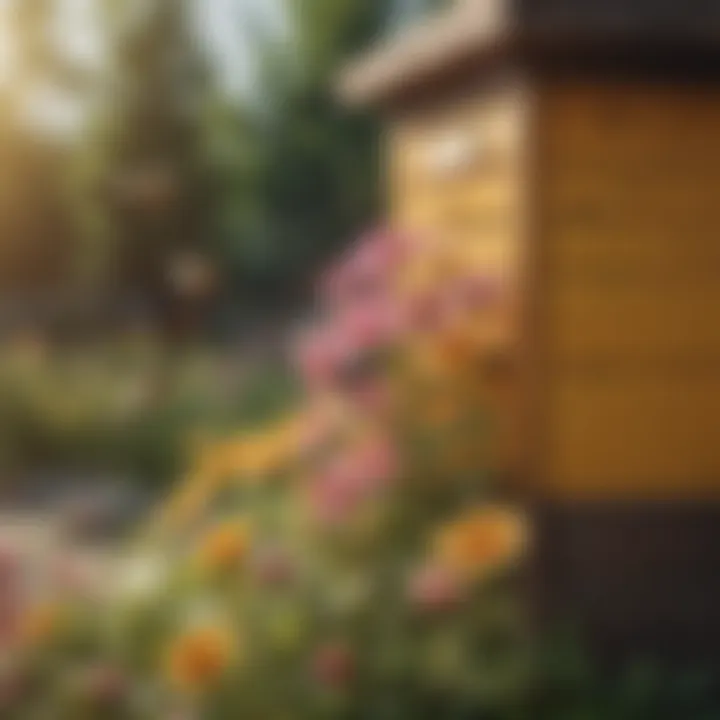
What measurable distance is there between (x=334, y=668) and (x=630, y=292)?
1054 mm

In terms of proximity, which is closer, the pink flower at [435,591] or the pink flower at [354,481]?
the pink flower at [435,591]

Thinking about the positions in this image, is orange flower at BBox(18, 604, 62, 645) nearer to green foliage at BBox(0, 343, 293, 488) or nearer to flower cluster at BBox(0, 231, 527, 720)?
flower cluster at BBox(0, 231, 527, 720)

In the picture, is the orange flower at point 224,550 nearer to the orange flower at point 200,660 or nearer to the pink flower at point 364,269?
the orange flower at point 200,660

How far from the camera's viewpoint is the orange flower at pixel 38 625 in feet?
12.0

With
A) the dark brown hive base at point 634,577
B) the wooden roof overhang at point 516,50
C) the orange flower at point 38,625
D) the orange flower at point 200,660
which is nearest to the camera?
the orange flower at point 200,660

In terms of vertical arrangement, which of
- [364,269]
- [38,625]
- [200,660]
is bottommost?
[200,660]

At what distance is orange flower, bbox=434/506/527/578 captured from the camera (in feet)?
12.1

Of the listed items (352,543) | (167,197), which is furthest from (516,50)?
(352,543)

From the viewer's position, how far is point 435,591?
365 centimetres

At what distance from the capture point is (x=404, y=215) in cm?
406

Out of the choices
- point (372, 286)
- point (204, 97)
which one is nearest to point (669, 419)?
point (372, 286)

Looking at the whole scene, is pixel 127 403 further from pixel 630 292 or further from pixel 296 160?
pixel 630 292

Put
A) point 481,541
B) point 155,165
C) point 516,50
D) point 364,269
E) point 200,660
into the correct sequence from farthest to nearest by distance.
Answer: point 155,165 < point 364,269 < point 481,541 < point 516,50 < point 200,660

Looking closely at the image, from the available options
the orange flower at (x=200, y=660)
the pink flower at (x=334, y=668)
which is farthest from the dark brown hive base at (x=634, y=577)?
the orange flower at (x=200, y=660)
